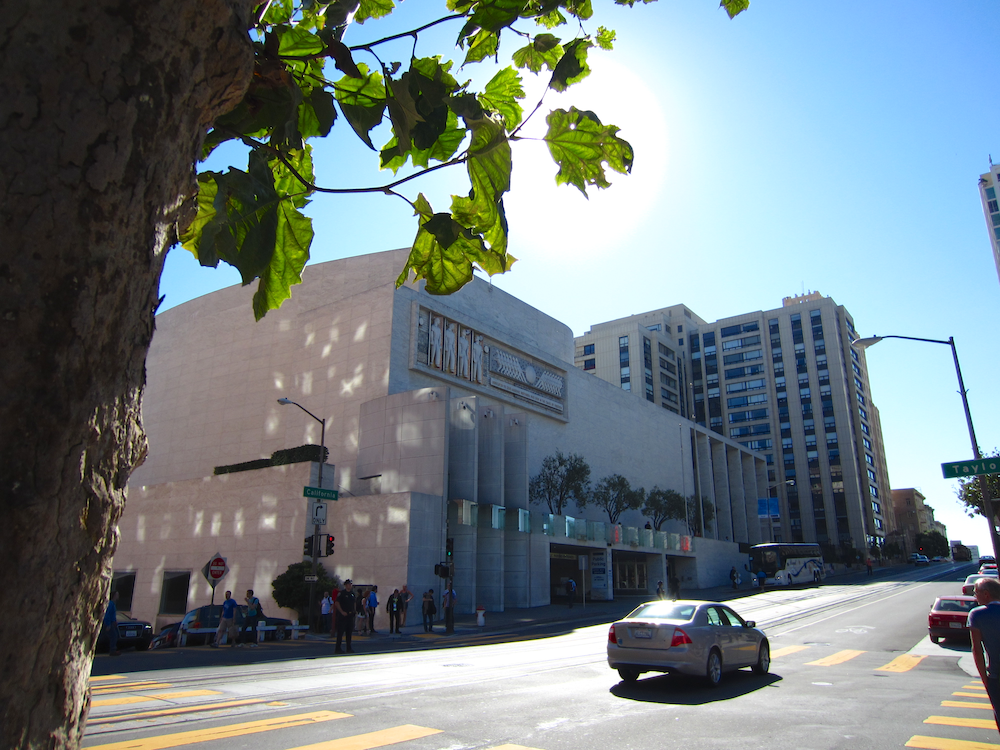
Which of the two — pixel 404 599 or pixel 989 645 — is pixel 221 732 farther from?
pixel 404 599

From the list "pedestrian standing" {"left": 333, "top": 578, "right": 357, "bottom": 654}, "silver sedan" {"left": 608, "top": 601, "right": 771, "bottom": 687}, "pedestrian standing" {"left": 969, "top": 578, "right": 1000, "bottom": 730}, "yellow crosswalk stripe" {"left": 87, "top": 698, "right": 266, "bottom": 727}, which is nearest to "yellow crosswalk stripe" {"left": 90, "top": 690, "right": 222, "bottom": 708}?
"yellow crosswalk stripe" {"left": 87, "top": 698, "right": 266, "bottom": 727}

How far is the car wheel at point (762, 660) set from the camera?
525 inches

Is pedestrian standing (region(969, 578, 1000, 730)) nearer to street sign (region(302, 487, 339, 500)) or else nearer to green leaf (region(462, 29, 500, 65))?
green leaf (region(462, 29, 500, 65))

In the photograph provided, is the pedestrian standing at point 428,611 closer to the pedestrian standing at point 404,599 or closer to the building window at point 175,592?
the pedestrian standing at point 404,599

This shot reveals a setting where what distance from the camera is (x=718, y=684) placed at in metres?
12.2

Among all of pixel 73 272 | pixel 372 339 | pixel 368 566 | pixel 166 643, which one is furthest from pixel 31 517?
pixel 372 339

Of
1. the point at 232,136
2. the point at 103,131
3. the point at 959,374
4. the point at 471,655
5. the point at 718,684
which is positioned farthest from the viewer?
the point at 959,374

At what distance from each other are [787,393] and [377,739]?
4683 inches

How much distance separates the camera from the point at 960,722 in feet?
29.2

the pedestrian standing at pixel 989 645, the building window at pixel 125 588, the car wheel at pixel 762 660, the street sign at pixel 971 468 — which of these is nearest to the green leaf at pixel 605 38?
the pedestrian standing at pixel 989 645

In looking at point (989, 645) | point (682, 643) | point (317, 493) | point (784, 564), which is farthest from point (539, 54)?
point (784, 564)

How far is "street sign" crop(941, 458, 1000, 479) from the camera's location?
1497 centimetres

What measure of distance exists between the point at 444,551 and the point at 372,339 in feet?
43.5

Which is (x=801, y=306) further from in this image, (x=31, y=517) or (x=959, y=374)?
(x=31, y=517)
